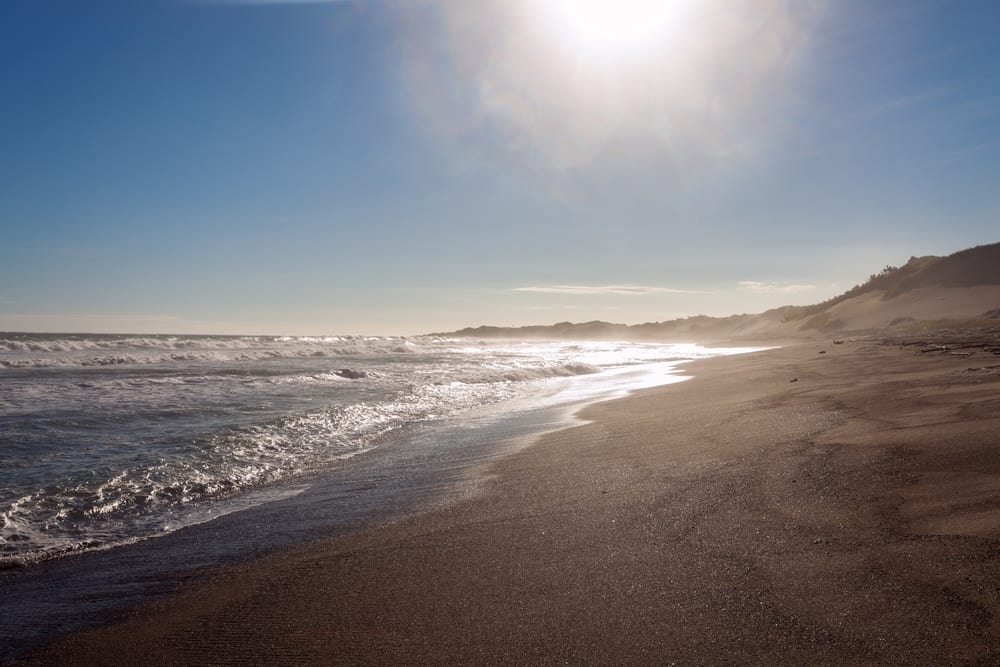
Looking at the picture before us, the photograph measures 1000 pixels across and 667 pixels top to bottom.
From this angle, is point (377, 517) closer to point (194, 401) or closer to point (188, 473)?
point (188, 473)

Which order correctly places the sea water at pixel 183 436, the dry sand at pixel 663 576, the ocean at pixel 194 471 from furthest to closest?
the sea water at pixel 183 436
the ocean at pixel 194 471
the dry sand at pixel 663 576

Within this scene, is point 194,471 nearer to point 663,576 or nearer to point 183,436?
point 183,436

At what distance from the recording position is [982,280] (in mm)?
35062

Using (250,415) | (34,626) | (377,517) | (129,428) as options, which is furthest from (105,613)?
(250,415)

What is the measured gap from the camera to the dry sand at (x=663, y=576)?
7.88 ft

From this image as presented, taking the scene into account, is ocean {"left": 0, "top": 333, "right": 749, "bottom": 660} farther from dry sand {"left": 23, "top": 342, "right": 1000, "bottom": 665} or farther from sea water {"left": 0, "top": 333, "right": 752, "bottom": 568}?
dry sand {"left": 23, "top": 342, "right": 1000, "bottom": 665}

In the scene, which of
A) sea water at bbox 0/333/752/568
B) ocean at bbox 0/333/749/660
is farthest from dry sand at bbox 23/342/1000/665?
sea water at bbox 0/333/752/568

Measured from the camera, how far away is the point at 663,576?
304cm

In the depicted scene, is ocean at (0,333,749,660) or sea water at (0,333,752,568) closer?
ocean at (0,333,749,660)

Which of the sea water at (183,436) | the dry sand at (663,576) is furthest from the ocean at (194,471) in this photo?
the dry sand at (663,576)

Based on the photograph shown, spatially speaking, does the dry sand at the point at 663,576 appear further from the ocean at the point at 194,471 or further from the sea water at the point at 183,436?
the sea water at the point at 183,436

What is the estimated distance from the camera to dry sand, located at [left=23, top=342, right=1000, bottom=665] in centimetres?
240

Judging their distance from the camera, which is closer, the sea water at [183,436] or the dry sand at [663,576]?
the dry sand at [663,576]

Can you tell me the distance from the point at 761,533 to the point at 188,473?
5817 millimetres
